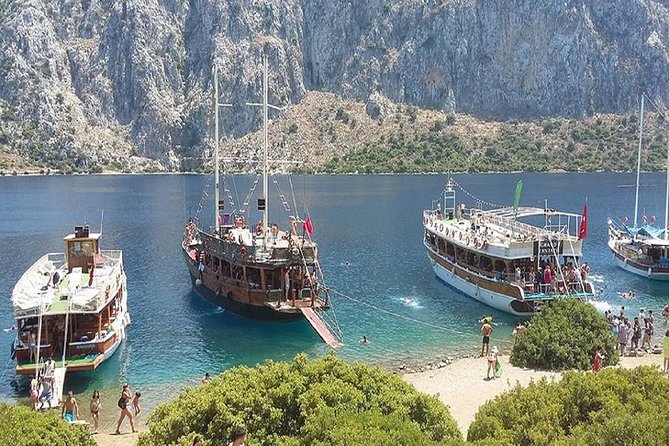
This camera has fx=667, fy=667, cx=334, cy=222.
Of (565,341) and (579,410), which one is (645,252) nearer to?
(565,341)

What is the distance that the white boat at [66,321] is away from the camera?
3219 cm

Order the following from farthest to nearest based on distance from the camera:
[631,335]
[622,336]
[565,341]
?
[631,335], [622,336], [565,341]

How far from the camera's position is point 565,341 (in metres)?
32.0

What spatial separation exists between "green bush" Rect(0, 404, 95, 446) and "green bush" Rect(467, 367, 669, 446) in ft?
34.5

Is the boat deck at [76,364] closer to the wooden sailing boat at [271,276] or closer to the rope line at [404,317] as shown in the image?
the wooden sailing boat at [271,276]

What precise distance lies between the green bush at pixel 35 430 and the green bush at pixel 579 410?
1053cm

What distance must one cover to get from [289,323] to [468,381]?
15.5m

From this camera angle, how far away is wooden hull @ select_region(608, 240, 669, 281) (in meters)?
57.1

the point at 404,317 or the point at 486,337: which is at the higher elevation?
the point at 486,337

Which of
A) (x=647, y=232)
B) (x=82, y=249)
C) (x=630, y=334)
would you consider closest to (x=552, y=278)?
(x=630, y=334)

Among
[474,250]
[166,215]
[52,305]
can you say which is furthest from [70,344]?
[166,215]

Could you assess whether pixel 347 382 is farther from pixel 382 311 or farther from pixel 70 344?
pixel 382 311

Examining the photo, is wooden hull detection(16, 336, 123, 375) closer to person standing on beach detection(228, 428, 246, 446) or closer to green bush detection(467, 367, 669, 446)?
person standing on beach detection(228, 428, 246, 446)

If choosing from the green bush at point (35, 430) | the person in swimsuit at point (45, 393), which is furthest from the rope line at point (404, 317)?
the green bush at point (35, 430)
